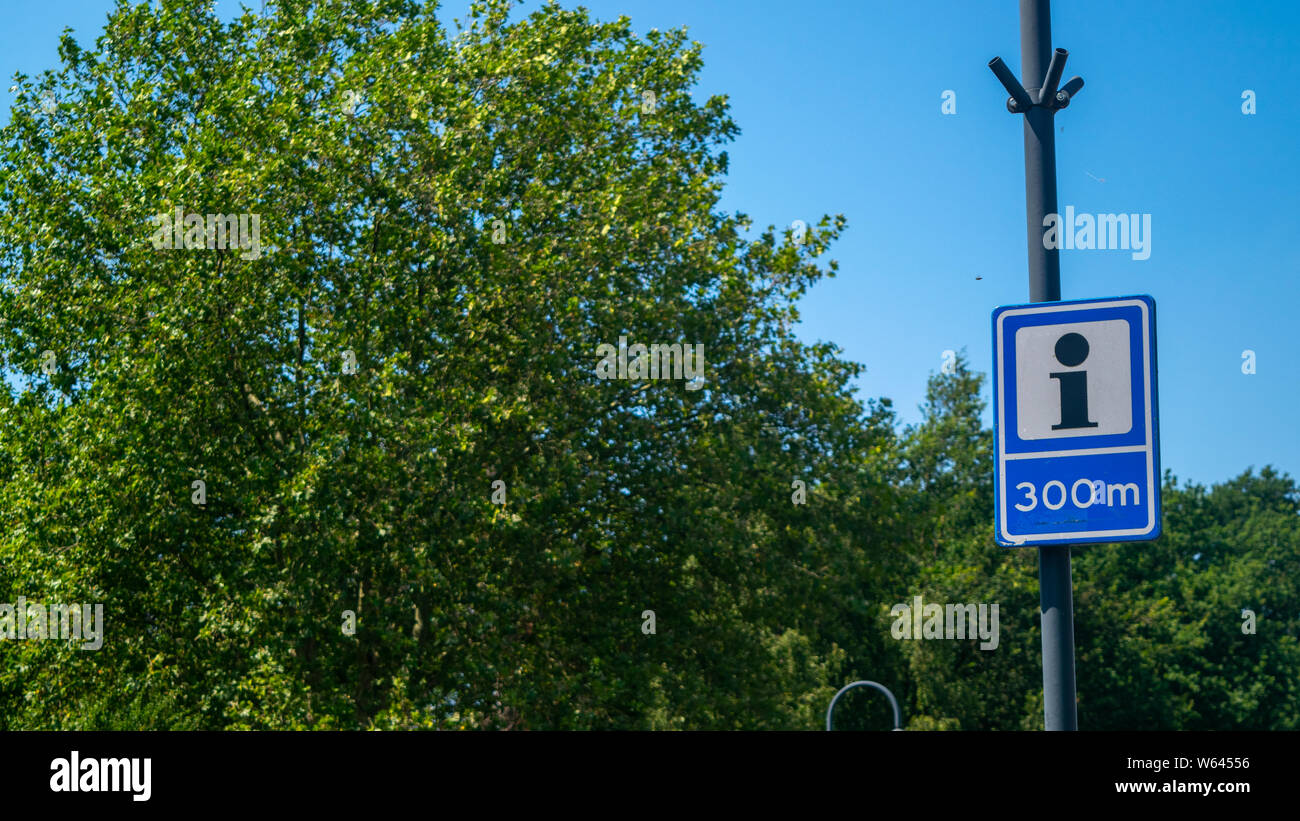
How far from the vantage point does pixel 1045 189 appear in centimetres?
536

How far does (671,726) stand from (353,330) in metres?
7.88

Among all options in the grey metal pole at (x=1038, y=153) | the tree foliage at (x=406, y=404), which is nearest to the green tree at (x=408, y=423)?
the tree foliage at (x=406, y=404)

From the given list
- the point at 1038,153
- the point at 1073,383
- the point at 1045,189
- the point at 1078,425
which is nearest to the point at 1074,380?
the point at 1073,383

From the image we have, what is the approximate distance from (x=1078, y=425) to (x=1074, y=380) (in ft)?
0.61

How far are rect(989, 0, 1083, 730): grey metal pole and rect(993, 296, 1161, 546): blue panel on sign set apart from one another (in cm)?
15

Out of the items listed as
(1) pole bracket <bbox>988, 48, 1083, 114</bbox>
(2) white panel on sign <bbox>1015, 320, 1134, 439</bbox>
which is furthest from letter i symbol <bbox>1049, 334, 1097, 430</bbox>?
(1) pole bracket <bbox>988, 48, 1083, 114</bbox>

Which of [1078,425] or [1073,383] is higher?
[1073,383]

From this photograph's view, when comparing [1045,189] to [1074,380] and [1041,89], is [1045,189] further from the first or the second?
[1074,380]

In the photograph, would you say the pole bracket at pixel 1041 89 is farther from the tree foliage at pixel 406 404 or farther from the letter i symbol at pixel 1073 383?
the tree foliage at pixel 406 404

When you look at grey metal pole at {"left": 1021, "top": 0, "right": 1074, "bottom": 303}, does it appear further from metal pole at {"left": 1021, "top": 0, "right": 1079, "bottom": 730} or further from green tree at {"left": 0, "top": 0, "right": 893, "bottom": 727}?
green tree at {"left": 0, "top": 0, "right": 893, "bottom": 727}
